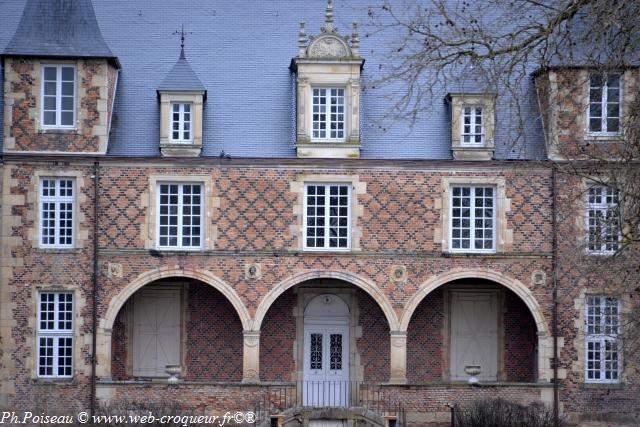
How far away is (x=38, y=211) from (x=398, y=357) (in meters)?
8.07

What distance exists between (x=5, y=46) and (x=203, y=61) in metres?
4.45

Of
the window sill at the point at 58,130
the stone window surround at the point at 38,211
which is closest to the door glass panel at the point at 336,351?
the stone window surround at the point at 38,211

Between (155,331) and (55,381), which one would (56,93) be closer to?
(155,331)

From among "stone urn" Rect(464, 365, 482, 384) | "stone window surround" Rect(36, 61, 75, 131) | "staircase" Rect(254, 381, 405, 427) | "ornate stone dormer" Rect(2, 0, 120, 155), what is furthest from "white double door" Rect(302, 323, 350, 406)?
"stone window surround" Rect(36, 61, 75, 131)

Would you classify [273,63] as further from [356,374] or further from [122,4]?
[356,374]

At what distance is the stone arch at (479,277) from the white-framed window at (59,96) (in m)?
8.04

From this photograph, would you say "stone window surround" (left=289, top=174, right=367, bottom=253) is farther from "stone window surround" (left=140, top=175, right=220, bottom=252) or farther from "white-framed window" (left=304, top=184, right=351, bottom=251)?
"stone window surround" (left=140, top=175, right=220, bottom=252)

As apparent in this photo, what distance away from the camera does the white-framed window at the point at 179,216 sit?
1001 inches

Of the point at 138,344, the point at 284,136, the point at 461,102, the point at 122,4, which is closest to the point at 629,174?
the point at 461,102

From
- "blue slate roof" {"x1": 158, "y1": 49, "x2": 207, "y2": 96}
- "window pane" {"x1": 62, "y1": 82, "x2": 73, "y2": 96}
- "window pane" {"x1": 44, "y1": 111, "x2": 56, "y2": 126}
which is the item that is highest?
"blue slate roof" {"x1": 158, "y1": 49, "x2": 207, "y2": 96}

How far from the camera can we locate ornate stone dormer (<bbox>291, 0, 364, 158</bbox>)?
25.5 metres

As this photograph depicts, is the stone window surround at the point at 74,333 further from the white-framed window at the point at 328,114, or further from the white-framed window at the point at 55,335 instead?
the white-framed window at the point at 328,114

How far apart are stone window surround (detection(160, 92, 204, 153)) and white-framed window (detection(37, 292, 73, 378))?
3.82 metres

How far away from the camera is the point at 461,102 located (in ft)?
82.2
